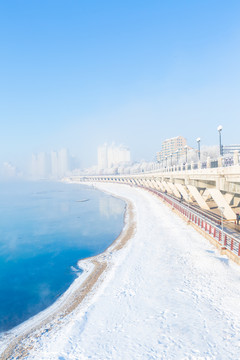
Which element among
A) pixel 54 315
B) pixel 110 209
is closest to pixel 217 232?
pixel 54 315

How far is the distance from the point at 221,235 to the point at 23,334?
48.9ft

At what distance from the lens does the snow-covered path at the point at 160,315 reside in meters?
8.08

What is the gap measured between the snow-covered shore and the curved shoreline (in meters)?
0.32

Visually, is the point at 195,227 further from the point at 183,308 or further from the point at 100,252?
the point at 183,308

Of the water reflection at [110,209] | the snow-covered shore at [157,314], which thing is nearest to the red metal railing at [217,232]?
the snow-covered shore at [157,314]

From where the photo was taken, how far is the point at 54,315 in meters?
11.8

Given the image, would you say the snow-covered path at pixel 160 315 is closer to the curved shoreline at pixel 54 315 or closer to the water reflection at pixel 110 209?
the curved shoreline at pixel 54 315

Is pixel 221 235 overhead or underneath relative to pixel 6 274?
overhead

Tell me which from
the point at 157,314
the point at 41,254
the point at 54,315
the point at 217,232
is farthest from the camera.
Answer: the point at 41,254

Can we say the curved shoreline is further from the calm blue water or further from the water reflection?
the water reflection

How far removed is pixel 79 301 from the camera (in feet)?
41.8

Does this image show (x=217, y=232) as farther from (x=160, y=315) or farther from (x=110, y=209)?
(x=110, y=209)

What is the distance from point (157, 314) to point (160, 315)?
169 millimetres

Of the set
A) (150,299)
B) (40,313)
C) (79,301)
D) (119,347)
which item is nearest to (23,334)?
(40,313)
